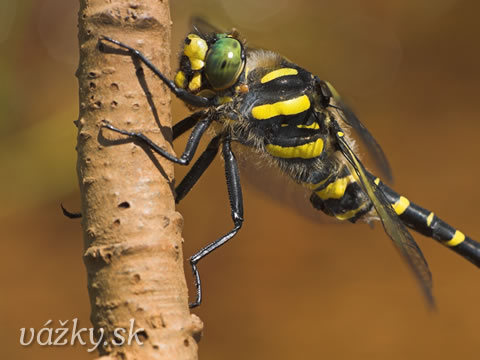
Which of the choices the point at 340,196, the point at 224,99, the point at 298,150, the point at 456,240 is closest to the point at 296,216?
the point at 456,240

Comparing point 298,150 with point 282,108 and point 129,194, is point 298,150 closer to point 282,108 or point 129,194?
point 282,108

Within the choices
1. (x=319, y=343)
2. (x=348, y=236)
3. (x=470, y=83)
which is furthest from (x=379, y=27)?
(x=319, y=343)

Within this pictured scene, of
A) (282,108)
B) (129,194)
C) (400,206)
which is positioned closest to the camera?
(129,194)

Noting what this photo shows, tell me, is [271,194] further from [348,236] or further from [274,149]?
[348,236]

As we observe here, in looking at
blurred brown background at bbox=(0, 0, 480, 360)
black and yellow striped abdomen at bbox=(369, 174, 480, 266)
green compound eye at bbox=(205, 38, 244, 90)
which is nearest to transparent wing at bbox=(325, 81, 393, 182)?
black and yellow striped abdomen at bbox=(369, 174, 480, 266)

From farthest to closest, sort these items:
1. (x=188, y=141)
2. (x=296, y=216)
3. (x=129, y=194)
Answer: (x=296, y=216) < (x=188, y=141) < (x=129, y=194)

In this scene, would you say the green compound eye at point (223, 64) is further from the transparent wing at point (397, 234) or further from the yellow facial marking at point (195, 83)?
the transparent wing at point (397, 234)
